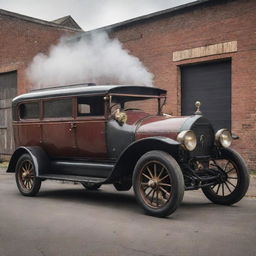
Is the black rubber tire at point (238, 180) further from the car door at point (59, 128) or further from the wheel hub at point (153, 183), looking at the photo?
the car door at point (59, 128)

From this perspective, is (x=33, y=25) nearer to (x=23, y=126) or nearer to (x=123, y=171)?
(x=23, y=126)

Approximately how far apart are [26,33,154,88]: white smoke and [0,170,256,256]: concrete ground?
6.37 m

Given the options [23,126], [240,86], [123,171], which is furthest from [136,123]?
[240,86]

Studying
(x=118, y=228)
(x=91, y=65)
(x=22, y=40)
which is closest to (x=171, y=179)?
(x=118, y=228)

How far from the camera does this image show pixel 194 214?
6.41 meters

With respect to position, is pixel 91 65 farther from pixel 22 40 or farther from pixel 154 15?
pixel 22 40

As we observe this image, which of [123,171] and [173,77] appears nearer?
[123,171]

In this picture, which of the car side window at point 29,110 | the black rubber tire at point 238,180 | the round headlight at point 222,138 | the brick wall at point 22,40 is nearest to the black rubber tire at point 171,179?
the round headlight at point 222,138

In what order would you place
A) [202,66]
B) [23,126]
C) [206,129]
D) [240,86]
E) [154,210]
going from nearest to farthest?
[154,210] < [206,129] < [23,126] < [240,86] < [202,66]

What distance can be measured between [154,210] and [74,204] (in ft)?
5.55

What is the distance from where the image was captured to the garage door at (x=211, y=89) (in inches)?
502

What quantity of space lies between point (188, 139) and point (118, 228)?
1587mm

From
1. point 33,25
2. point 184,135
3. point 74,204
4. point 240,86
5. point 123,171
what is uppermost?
point 33,25

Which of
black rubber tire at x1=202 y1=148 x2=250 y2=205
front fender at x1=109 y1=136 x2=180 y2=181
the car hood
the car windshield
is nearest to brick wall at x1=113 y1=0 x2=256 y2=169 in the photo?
the car windshield
